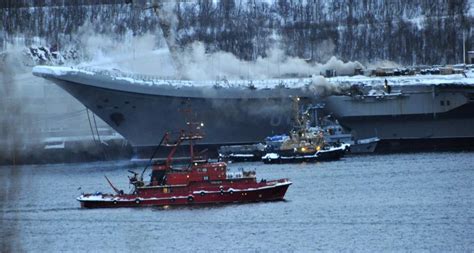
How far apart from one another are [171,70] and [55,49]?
724cm

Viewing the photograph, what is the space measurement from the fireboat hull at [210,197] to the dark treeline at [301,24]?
134 feet

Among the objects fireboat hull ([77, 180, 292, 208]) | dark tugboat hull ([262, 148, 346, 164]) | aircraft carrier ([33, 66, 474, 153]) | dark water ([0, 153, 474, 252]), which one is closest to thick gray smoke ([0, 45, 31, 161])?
dark water ([0, 153, 474, 252])

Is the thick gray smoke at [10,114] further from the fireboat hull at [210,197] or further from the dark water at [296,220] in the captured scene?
the fireboat hull at [210,197]

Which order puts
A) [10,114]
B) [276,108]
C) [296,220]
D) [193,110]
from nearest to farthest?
[10,114] → [296,220] → [193,110] → [276,108]

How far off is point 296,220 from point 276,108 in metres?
34.8

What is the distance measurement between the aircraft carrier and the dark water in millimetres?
17009

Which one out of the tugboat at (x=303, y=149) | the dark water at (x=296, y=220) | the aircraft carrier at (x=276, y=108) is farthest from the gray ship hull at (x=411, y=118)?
the dark water at (x=296, y=220)

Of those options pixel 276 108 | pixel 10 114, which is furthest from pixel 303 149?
pixel 10 114

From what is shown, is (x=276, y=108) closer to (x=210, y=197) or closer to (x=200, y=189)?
(x=200, y=189)

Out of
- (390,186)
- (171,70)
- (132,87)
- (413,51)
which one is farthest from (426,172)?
(413,51)

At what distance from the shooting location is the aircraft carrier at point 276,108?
7369 centimetres

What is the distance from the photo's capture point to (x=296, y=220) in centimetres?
4069

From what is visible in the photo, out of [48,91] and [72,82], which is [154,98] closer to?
[72,82]

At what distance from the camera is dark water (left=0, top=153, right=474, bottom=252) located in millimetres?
35969
